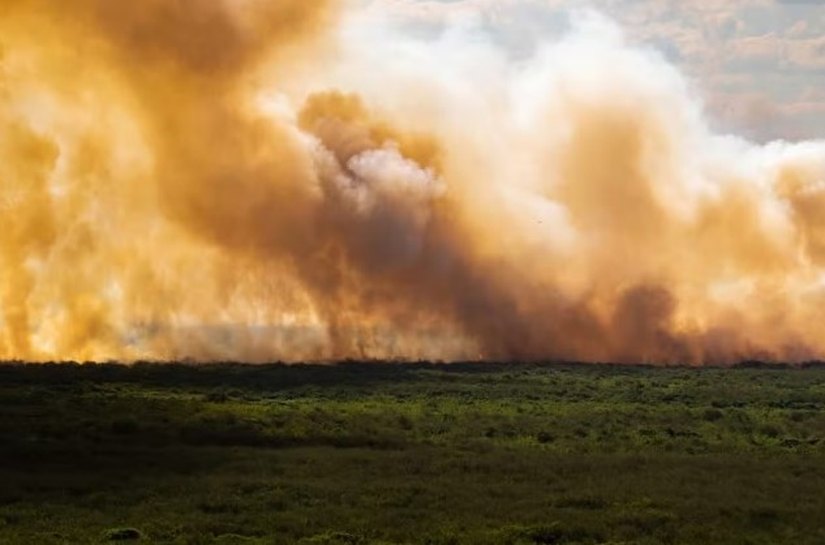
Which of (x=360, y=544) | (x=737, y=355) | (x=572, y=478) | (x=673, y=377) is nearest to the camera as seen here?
(x=360, y=544)

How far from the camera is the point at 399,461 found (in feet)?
195

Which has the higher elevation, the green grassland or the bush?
the green grassland

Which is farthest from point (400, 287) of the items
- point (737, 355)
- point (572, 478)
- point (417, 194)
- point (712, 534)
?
point (712, 534)

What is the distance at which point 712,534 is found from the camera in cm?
4581

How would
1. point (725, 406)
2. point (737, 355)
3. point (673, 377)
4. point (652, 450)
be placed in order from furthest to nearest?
point (737, 355)
point (673, 377)
point (725, 406)
point (652, 450)

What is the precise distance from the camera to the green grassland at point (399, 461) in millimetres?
46594

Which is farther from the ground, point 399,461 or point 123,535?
point 399,461

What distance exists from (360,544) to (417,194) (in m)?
69.3

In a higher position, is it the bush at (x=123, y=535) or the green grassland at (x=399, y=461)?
the green grassland at (x=399, y=461)

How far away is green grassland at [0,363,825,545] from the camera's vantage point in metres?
46.6

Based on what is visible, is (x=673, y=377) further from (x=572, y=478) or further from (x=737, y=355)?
(x=572, y=478)

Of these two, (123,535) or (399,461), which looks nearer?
(123,535)

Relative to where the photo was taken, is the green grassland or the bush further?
the green grassland

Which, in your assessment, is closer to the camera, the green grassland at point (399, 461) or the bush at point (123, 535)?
the bush at point (123, 535)
